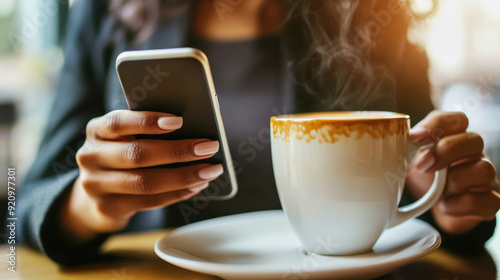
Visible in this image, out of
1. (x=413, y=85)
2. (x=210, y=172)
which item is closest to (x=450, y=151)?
(x=210, y=172)

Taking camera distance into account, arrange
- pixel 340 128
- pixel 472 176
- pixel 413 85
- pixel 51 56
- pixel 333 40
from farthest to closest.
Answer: pixel 413 85
pixel 333 40
pixel 51 56
pixel 472 176
pixel 340 128

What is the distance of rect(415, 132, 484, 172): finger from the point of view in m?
0.47

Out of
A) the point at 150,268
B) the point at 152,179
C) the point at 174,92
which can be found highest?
the point at 174,92

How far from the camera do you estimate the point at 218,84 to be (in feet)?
2.87

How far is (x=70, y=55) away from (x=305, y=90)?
475 mm

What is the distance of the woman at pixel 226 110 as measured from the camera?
0.47 meters

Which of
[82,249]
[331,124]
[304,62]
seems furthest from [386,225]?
[304,62]

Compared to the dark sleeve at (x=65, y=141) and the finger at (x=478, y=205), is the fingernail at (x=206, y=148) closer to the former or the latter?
the dark sleeve at (x=65, y=141)

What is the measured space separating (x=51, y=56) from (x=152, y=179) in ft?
1.05

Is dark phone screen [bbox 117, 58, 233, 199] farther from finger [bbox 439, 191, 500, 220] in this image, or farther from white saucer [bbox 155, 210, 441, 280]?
finger [bbox 439, 191, 500, 220]

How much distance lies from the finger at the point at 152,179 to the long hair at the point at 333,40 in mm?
366

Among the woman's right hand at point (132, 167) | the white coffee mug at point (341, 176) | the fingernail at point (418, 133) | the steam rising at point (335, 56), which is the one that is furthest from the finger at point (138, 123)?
the steam rising at point (335, 56)

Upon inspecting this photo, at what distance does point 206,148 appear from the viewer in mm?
453

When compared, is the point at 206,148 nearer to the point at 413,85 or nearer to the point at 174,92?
the point at 174,92
